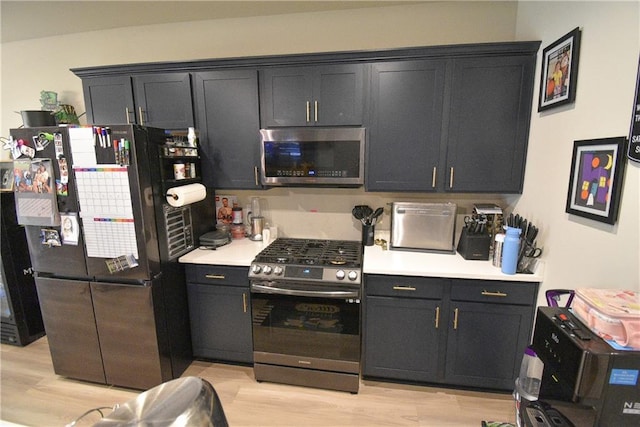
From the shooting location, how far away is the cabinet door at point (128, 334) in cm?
193

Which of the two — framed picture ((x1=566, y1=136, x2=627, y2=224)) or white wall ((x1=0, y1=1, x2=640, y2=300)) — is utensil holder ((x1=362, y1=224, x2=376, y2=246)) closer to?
white wall ((x1=0, y1=1, x2=640, y2=300))

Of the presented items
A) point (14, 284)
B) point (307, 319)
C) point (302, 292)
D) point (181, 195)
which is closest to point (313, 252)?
point (302, 292)

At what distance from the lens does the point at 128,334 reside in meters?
1.99

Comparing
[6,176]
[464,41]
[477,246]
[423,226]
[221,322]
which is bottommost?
[221,322]

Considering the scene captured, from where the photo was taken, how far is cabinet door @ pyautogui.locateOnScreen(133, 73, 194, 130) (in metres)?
2.25

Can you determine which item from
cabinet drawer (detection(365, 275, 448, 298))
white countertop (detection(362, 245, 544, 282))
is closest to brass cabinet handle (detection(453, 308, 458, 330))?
cabinet drawer (detection(365, 275, 448, 298))

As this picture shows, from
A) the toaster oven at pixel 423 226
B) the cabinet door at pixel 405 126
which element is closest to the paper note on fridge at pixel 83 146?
the cabinet door at pixel 405 126

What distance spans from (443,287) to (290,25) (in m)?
2.36

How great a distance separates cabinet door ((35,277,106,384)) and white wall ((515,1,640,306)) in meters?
2.94

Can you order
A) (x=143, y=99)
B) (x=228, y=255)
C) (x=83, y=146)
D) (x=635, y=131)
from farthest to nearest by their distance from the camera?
1. (x=143, y=99)
2. (x=228, y=255)
3. (x=83, y=146)
4. (x=635, y=131)

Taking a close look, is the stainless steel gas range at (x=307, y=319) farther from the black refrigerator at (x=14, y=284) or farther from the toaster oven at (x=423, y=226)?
the black refrigerator at (x=14, y=284)

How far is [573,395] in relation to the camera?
949 millimetres

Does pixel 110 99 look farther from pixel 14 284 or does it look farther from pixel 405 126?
pixel 405 126

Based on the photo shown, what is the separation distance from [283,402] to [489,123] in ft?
7.79
